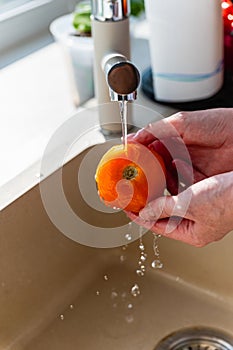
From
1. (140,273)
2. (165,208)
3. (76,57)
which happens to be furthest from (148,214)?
(76,57)

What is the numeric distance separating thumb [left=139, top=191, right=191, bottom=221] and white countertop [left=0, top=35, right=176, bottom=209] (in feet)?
0.55

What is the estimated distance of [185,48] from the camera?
3.05 ft

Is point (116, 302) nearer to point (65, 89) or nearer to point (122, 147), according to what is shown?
point (122, 147)

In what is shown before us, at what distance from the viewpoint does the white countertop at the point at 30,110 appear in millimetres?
842

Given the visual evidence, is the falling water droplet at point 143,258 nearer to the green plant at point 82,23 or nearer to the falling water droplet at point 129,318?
the falling water droplet at point 129,318

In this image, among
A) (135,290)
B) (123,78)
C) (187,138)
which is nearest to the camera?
(123,78)

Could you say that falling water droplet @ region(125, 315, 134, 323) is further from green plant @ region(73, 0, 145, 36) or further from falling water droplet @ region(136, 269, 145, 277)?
green plant @ region(73, 0, 145, 36)

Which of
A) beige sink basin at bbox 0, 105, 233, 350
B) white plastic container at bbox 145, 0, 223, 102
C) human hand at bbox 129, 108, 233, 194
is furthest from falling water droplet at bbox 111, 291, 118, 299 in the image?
white plastic container at bbox 145, 0, 223, 102

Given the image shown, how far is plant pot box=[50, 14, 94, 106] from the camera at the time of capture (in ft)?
3.14

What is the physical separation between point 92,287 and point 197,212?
27 cm

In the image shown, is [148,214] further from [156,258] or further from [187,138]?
[156,258]

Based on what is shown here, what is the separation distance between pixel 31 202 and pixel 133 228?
6.2 inches

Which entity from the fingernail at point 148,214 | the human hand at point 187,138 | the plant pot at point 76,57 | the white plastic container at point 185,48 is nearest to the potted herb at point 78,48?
the plant pot at point 76,57

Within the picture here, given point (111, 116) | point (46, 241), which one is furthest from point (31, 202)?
point (111, 116)
